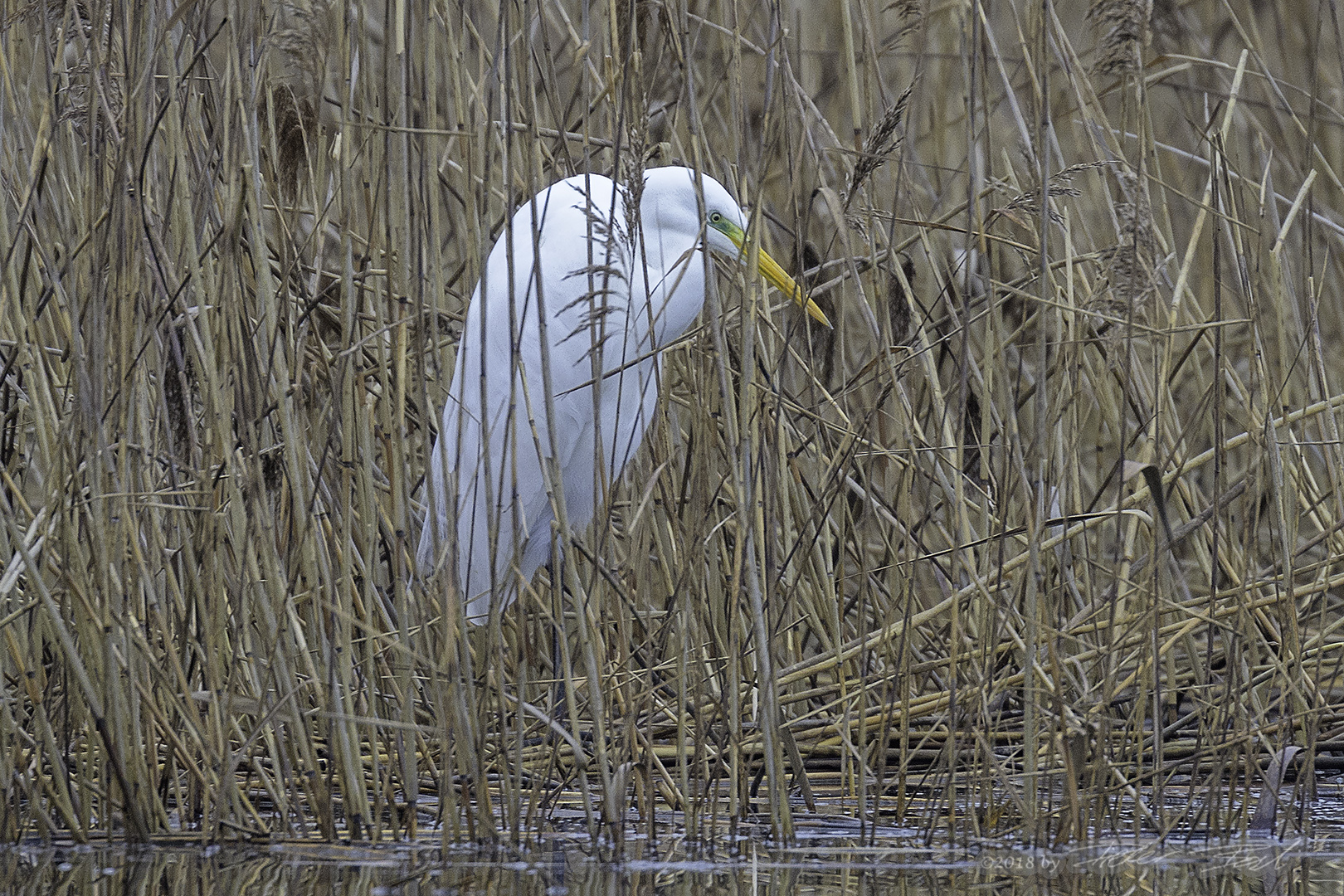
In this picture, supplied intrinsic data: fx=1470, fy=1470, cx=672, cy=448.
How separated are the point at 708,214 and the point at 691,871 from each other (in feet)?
3.88

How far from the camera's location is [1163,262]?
1.90 metres

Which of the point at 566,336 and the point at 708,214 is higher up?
the point at 708,214

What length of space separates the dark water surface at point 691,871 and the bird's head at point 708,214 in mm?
963

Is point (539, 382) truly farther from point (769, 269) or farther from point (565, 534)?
point (565, 534)

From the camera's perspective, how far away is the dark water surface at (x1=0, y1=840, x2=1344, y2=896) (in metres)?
1.50

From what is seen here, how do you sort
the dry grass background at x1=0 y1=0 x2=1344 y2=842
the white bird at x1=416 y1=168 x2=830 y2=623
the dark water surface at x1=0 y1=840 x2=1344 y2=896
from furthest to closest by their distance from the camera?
the white bird at x1=416 y1=168 x2=830 y2=623 → the dry grass background at x1=0 y1=0 x2=1344 y2=842 → the dark water surface at x1=0 y1=840 x2=1344 y2=896

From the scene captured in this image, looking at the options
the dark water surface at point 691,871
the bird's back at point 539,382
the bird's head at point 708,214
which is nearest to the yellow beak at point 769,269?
the bird's head at point 708,214

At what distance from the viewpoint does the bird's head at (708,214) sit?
96.4 inches

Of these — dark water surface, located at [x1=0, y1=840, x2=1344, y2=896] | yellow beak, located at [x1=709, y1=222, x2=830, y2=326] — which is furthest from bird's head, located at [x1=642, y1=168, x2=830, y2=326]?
dark water surface, located at [x1=0, y1=840, x2=1344, y2=896]

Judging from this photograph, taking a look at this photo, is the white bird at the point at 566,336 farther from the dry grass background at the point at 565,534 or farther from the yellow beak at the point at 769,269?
the dry grass background at the point at 565,534

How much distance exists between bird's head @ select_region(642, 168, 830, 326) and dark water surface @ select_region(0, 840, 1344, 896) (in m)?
0.96

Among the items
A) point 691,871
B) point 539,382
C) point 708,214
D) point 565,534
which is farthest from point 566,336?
point 691,871

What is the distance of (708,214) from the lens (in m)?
2.43

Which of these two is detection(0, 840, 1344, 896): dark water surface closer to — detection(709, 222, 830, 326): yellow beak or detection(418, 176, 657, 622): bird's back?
detection(418, 176, 657, 622): bird's back
